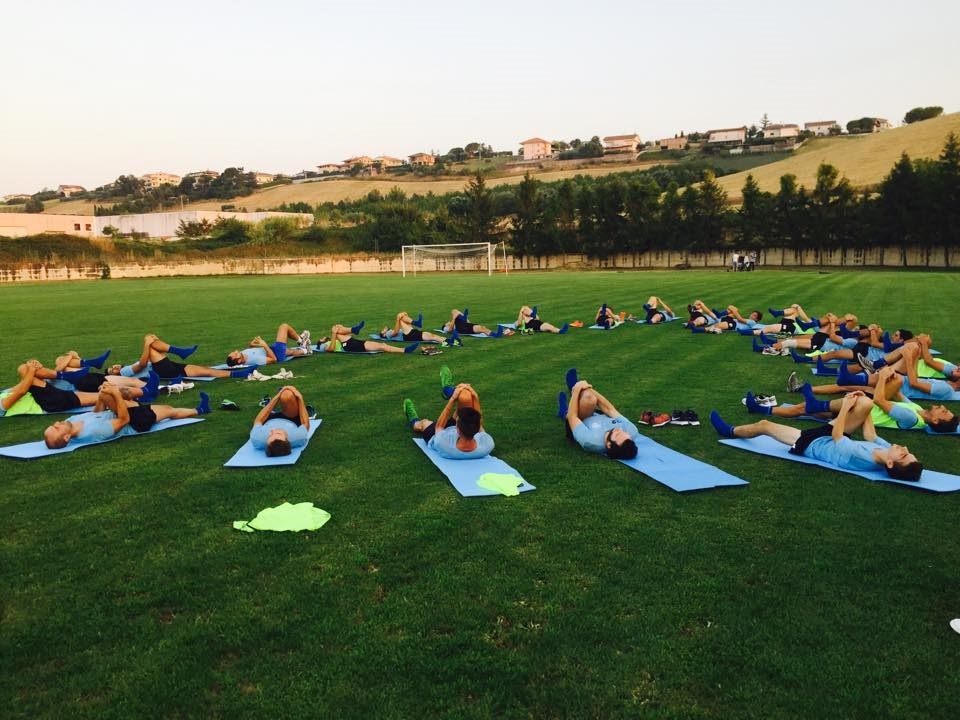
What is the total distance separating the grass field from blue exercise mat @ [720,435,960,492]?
0.15 m

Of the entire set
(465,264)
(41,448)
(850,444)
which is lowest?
(465,264)

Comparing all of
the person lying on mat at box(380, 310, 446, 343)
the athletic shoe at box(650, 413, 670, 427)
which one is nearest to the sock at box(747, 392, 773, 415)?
the athletic shoe at box(650, 413, 670, 427)

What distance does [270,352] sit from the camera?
40.7 ft

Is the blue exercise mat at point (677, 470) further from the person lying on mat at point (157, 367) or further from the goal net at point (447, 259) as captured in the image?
the goal net at point (447, 259)

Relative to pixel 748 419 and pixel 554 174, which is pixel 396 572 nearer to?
pixel 748 419

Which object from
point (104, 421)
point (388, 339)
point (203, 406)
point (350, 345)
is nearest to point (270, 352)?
point (350, 345)

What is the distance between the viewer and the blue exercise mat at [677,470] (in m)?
5.92

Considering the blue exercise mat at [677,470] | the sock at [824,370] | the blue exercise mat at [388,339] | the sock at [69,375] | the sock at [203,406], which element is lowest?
the sock at [824,370]

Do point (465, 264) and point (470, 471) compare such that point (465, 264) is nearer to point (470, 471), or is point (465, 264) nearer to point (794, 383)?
point (794, 383)

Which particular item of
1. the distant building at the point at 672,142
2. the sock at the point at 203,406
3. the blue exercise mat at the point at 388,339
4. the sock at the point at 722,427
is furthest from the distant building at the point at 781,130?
the sock at the point at 203,406

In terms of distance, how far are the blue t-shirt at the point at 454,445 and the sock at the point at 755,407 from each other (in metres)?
3.73

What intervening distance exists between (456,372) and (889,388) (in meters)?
6.68

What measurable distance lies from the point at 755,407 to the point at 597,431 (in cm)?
278

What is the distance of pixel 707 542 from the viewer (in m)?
4.79
